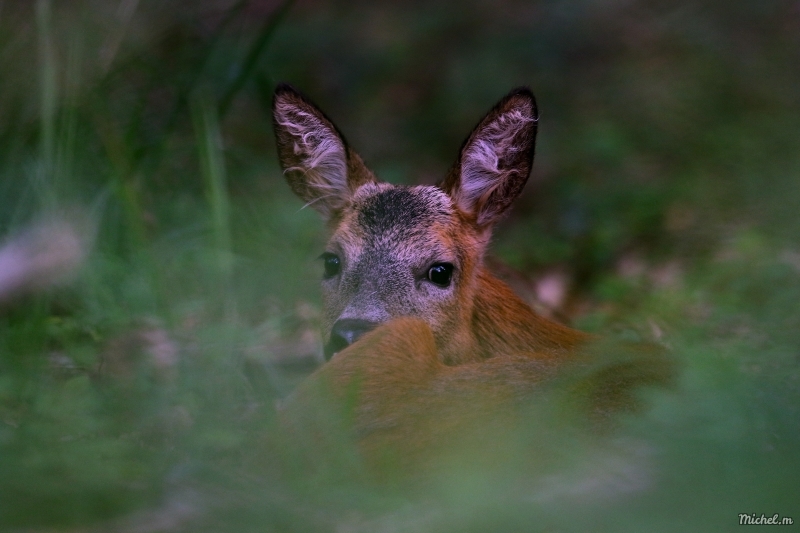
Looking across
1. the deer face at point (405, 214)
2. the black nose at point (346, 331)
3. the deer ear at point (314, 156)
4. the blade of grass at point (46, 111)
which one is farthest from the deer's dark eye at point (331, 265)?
the blade of grass at point (46, 111)

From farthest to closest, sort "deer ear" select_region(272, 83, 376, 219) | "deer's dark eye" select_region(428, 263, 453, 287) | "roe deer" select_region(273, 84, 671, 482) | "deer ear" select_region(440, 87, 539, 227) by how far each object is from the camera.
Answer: "deer ear" select_region(272, 83, 376, 219) < "deer ear" select_region(440, 87, 539, 227) < "deer's dark eye" select_region(428, 263, 453, 287) < "roe deer" select_region(273, 84, 671, 482)

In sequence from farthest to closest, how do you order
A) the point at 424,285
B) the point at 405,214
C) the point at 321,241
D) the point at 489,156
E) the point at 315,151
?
the point at 321,241 < the point at 315,151 < the point at 489,156 < the point at 405,214 < the point at 424,285

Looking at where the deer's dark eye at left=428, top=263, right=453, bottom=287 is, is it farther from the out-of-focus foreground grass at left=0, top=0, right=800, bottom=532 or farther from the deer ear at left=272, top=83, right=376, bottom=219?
the out-of-focus foreground grass at left=0, top=0, right=800, bottom=532

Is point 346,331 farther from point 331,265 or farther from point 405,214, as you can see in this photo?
point 405,214

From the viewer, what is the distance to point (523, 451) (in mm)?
2852

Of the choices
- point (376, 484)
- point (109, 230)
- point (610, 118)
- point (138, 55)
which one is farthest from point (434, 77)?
point (376, 484)

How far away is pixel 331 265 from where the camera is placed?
507 centimetres

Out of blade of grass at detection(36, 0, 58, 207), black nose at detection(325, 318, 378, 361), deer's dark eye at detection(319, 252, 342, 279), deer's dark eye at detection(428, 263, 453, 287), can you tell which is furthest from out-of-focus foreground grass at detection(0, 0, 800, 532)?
deer's dark eye at detection(428, 263, 453, 287)

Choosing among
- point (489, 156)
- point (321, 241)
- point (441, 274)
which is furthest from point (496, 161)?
point (321, 241)

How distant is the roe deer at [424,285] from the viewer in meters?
3.45

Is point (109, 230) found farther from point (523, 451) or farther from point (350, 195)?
point (523, 451)

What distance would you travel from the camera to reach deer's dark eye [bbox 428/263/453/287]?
16.3 feet

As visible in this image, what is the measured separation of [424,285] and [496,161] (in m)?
0.80

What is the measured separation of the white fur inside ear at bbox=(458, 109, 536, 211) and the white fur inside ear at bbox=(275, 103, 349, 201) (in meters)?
0.64
